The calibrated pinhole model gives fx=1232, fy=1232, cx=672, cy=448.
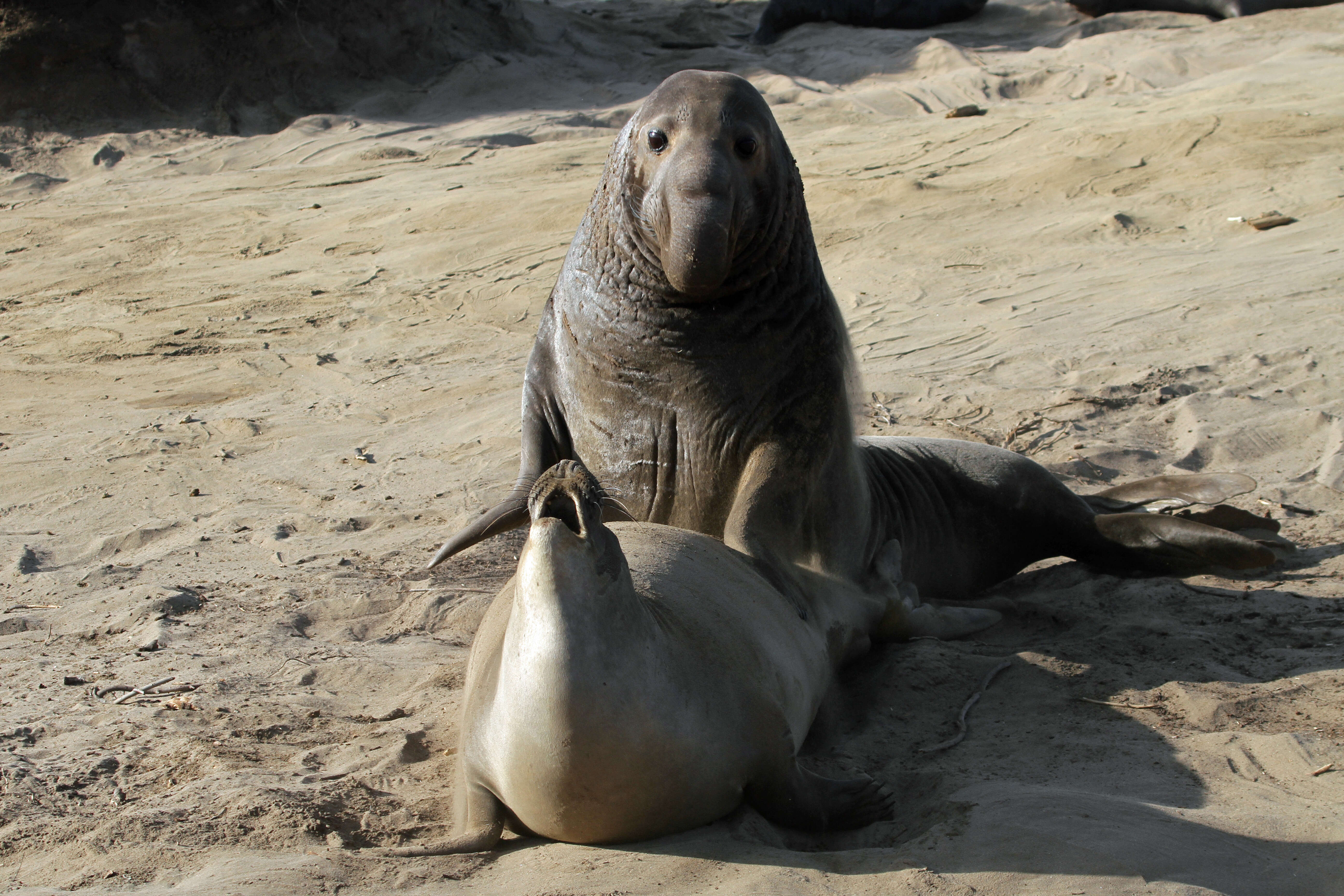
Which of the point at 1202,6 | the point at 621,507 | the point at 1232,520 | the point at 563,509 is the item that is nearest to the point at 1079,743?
the point at 621,507

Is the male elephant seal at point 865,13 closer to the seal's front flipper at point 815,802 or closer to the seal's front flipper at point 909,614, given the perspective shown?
the seal's front flipper at point 909,614

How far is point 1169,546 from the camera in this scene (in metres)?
4.41

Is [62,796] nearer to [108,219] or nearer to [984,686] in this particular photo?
[984,686]

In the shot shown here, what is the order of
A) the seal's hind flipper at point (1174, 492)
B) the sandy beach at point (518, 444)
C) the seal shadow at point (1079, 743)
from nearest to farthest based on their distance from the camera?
the seal shadow at point (1079, 743) → the sandy beach at point (518, 444) → the seal's hind flipper at point (1174, 492)

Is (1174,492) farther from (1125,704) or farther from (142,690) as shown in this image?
(142,690)

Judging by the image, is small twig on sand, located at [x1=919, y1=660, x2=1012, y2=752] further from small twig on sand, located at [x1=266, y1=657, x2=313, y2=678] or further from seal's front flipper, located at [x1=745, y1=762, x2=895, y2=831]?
small twig on sand, located at [x1=266, y1=657, x2=313, y2=678]

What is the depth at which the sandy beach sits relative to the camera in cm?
241

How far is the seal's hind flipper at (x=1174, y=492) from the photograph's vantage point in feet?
15.4

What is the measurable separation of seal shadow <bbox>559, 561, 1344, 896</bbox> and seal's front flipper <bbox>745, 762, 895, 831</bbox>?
1.0 inches

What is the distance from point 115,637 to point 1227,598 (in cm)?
350

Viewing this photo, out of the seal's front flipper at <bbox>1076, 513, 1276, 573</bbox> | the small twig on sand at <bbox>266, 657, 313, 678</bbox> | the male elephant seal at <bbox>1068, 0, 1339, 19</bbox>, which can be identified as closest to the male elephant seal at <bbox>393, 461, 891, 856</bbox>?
the small twig on sand at <bbox>266, 657, 313, 678</bbox>

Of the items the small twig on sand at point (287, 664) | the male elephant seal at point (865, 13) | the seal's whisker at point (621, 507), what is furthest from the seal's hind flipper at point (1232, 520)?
the male elephant seal at point (865, 13)

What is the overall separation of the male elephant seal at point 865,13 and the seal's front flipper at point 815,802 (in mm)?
14173

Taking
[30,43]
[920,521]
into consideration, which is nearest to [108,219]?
[30,43]
